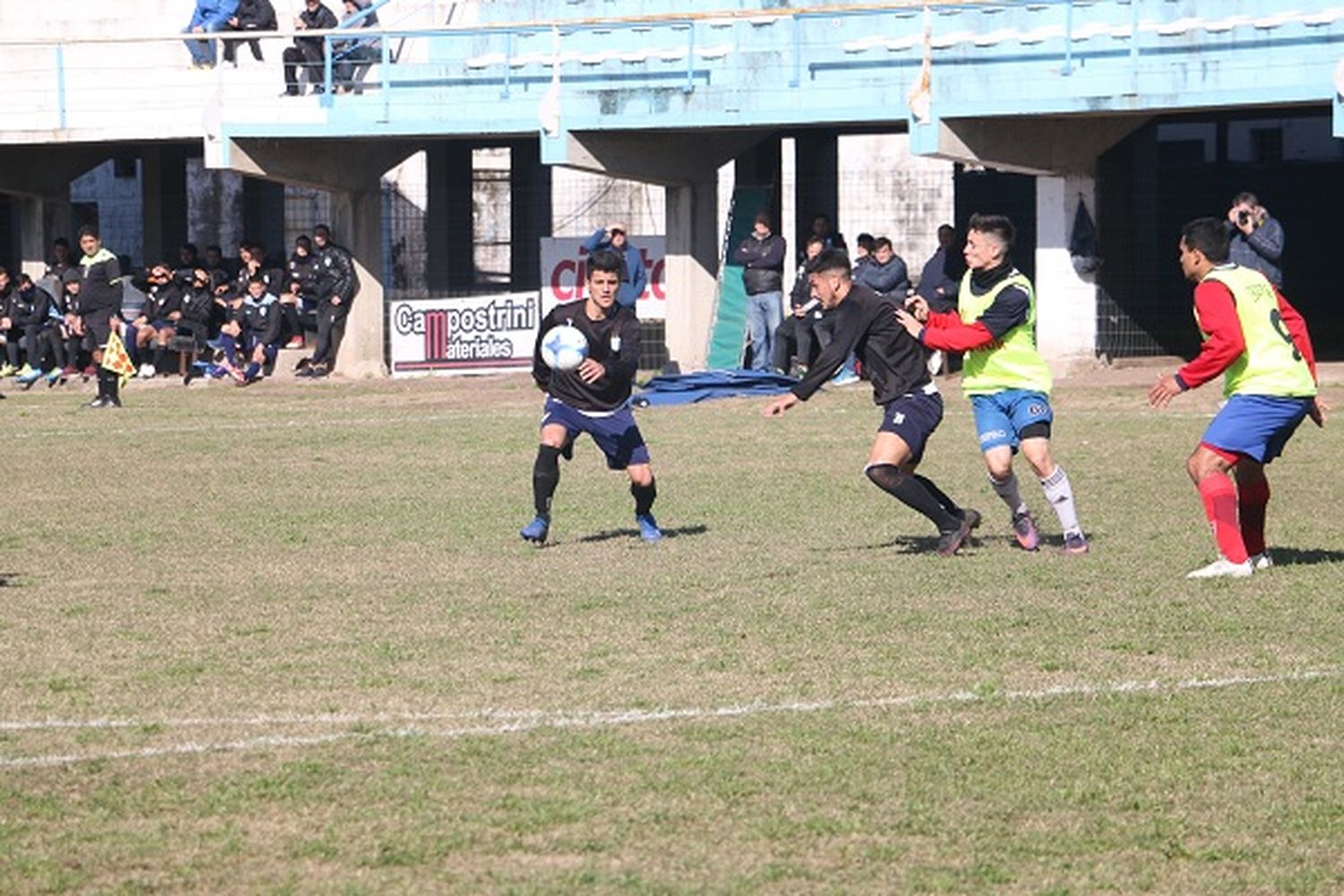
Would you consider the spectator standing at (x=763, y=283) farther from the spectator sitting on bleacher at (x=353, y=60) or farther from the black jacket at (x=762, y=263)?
the spectator sitting on bleacher at (x=353, y=60)

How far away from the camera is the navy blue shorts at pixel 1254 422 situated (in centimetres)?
1166

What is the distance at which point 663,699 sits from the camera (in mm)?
8719

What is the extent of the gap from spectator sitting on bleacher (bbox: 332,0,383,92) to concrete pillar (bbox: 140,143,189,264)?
7672 millimetres

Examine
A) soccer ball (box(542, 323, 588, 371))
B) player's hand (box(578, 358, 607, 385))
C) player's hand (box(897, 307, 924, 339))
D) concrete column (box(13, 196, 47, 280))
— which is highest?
concrete column (box(13, 196, 47, 280))

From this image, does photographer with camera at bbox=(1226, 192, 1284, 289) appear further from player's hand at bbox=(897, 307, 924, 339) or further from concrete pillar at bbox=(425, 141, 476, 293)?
concrete pillar at bbox=(425, 141, 476, 293)

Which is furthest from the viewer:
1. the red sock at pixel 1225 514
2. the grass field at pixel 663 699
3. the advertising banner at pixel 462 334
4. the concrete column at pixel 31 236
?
the concrete column at pixel 31 236

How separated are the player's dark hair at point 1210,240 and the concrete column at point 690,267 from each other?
17904 millimetres

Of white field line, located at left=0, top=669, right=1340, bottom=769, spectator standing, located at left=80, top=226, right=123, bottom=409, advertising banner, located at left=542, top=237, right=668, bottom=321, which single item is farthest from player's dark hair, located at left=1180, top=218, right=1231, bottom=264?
advertising banner, located at left=542, top=237, right=668, bottom=321

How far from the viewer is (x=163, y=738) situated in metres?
8.04

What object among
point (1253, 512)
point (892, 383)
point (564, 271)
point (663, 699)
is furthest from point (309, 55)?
point (663, 699)

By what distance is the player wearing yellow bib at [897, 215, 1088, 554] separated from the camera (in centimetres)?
1262

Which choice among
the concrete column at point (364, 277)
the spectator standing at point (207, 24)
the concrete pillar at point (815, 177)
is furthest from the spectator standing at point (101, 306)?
the concrete pillar at point (815, 177)

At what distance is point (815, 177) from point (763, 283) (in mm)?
7988

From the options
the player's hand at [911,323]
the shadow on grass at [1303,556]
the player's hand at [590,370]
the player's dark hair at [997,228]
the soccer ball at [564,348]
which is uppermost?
the player's dark hair at [997,228]
